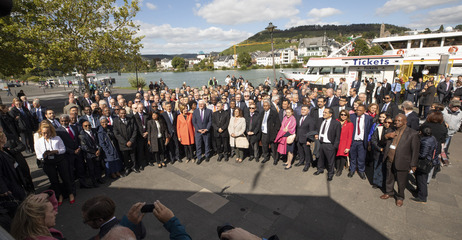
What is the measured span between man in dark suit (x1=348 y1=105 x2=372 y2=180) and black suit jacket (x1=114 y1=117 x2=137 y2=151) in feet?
17.7

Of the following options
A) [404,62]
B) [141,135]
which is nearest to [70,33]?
[141,135]

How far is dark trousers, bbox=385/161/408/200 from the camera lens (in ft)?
13.2

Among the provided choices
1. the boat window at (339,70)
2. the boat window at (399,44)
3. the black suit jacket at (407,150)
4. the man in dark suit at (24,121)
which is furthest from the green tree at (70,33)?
the boat window at (399,44)

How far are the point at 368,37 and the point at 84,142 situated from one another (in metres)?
168

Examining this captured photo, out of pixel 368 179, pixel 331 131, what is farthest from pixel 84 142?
pixel 368 179

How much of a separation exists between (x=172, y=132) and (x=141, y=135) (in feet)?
2.77

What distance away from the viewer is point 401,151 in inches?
154

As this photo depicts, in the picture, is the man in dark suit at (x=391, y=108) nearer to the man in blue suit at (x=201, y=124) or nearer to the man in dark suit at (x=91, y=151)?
the man in blue suit at (x=201, y=124)

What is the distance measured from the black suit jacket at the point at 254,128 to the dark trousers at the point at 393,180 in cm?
299

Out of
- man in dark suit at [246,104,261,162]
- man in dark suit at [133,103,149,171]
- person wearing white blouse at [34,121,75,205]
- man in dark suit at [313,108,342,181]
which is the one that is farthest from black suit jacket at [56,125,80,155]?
man in dark suit at [313,108,342,181]

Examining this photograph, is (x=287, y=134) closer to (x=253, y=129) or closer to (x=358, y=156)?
(x=253, y=129)

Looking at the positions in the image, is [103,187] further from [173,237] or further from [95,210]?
[173,237]

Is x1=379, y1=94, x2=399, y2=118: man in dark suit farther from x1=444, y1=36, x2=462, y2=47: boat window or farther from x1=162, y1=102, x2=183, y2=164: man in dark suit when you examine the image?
x1=444, y1=36, x2=462, y2=47: boat window

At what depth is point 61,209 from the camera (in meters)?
4.24
